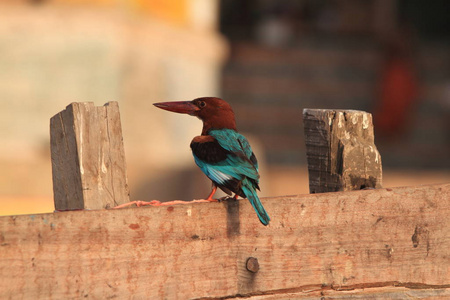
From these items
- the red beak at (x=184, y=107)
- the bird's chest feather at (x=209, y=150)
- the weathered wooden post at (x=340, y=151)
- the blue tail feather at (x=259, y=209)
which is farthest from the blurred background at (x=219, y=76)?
the blue tail feather at (x=259, y=209)

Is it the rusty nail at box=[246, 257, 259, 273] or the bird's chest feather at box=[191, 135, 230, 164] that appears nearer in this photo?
the rusty nail at box=[246, 257, 259, 273]

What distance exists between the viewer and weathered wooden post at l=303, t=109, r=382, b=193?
104 inches

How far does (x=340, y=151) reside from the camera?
264 centimetres

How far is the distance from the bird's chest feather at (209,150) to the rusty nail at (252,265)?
0.60 m

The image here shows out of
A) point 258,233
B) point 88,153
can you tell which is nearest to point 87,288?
point 88,153

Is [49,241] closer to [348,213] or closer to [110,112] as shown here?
[110,112]

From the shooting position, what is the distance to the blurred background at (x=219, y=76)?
8.51m

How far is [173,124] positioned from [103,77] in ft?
3.88

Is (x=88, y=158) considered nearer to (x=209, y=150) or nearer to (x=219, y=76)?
(x=209, y=150)

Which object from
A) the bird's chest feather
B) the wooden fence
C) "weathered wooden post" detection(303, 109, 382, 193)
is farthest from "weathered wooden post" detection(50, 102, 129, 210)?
"weathered wooden post" detection(303, 109, 382, 193)

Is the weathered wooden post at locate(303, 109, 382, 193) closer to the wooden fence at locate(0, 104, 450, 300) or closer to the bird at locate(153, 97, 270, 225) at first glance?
the wooden fence at locate(0, 104, 450, 300)

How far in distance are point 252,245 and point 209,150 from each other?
2.09ft

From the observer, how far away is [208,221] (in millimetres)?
2316

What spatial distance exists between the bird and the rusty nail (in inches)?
6.4
